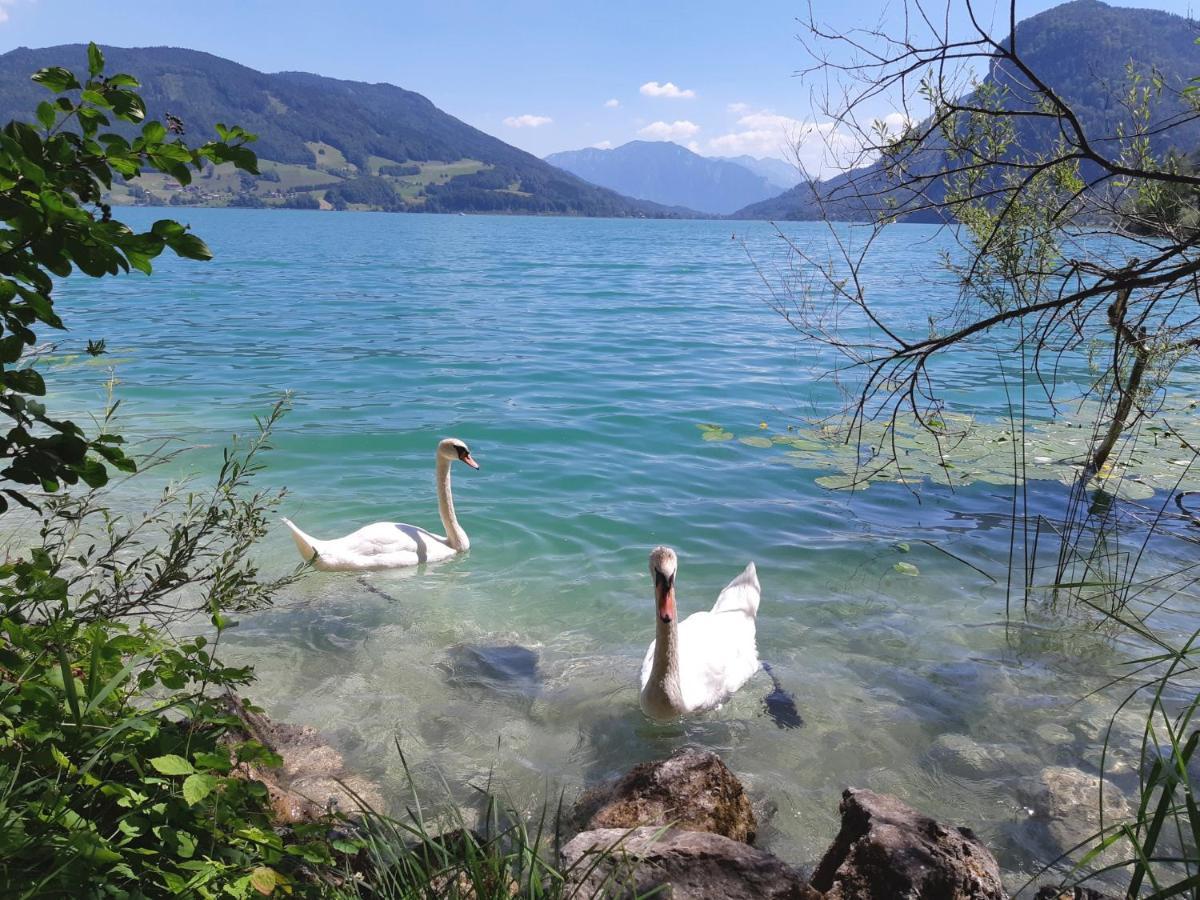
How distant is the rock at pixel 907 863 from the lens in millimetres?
2971

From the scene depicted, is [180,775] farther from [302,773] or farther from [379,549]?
[379,549]

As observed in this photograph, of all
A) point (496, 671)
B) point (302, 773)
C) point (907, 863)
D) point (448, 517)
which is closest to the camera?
point (907, 863)

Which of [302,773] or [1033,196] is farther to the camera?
[1033,196]

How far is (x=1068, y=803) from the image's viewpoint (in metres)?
4.41

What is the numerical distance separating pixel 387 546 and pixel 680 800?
493 cm

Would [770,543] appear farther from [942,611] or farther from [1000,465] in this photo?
[1000,465]

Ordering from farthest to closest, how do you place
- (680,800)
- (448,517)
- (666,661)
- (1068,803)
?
(448,517) → (666,661) → (1068,803) → (680,800)

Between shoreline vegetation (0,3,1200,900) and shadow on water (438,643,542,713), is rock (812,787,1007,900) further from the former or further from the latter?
shadow on water (438,643,542,713)

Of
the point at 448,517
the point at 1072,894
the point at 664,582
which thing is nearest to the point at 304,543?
the point at 448,517

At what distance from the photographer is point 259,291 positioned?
102ft

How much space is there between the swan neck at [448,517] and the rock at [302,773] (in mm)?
3699

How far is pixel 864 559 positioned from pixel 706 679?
3.18 metres

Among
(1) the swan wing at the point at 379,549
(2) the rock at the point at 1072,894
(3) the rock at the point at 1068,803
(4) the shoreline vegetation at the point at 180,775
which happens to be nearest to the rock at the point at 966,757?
(3) the rock at the point at 1068,803

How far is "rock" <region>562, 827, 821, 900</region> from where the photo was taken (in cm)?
279
